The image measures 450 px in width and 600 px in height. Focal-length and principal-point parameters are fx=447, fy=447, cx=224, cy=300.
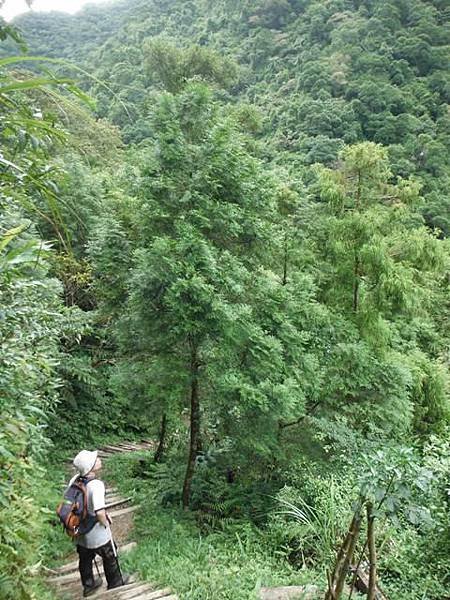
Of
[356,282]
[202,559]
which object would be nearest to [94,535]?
[202,559]

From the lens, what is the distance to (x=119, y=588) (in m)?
4.02

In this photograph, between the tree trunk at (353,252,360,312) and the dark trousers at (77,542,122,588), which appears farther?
the tree trunk at (353,252,360,312)

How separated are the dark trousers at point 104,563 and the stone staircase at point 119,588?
89 mm

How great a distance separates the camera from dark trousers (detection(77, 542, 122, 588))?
3.93 metres

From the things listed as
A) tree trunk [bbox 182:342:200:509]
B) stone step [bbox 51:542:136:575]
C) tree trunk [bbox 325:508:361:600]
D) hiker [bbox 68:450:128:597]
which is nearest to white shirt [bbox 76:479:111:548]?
hiker [bbox 68:450:128:597]

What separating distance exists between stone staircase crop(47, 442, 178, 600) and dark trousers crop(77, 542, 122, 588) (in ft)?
0.29

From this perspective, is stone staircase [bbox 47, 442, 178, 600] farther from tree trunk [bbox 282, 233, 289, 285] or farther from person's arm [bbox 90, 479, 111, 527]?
tree trunk [bbox 282, 233, 289, 285]

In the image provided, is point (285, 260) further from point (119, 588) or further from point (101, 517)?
point (119, 588)

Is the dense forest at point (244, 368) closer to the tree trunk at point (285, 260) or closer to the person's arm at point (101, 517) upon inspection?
the tree trunk at point (285, 260)

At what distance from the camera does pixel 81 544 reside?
3912 millimetres

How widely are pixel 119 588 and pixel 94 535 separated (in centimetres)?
63

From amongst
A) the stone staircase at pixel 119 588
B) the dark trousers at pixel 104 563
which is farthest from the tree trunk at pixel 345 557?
→ the dark trousers at pixel 104 563

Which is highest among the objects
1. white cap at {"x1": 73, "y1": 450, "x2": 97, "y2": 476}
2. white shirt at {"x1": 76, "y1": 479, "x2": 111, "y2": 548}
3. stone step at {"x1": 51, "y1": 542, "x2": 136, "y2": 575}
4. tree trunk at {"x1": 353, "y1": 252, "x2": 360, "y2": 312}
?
tree trunk at {"x1": 353, "y1": 252, "x2": 360, "y2": 312}

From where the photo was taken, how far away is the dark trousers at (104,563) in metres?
3.93
